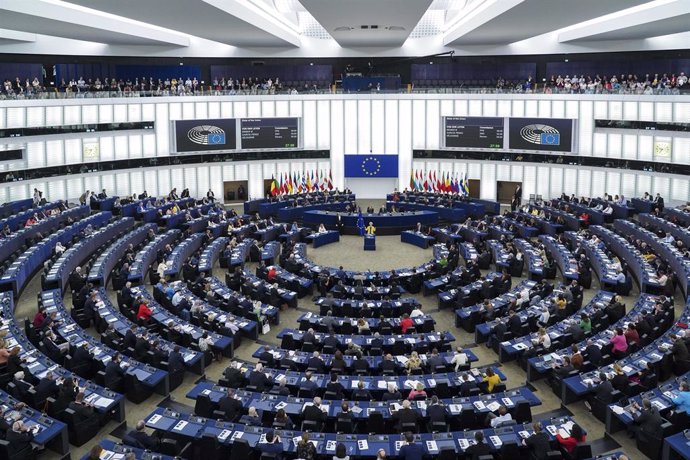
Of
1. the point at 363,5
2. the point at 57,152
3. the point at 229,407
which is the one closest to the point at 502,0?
the point at 363,5

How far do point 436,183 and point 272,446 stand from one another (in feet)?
106

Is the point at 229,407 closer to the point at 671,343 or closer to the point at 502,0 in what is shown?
the point at 671,343

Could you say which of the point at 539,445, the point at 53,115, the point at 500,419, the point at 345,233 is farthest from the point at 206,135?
the point at 539,445

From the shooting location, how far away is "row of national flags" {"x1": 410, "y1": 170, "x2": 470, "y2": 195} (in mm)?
41094

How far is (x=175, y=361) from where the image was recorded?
16.4 m

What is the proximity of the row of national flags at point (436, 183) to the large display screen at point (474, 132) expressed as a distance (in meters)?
2.50

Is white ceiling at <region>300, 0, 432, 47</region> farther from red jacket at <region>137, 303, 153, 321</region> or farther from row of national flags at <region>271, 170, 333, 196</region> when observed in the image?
red jacket at <region>137, 303, 153, 321</region>

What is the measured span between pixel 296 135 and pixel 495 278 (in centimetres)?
2561

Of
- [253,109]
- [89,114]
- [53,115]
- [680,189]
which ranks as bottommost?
[680,189]

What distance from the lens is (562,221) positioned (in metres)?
32.6

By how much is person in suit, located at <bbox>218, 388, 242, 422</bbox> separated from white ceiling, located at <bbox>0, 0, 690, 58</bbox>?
653 inches

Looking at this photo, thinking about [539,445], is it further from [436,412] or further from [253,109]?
[253,109]

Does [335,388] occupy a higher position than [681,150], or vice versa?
[681,150]

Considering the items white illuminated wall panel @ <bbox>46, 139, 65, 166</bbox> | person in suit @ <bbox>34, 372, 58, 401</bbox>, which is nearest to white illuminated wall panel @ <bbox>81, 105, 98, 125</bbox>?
white illuminated wall panel @ <bbox>46, 139, 65, 166</bbox>
